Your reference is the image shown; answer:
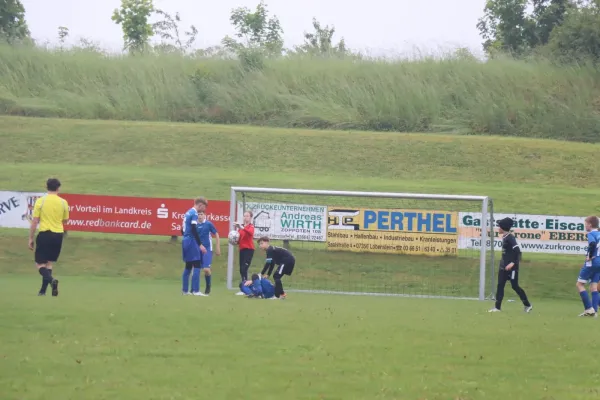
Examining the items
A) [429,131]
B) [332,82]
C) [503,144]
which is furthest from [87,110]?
[503,144]

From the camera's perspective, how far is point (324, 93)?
1845 inches

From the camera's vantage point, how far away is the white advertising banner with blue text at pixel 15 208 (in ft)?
79.0

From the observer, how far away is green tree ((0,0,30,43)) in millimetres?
60219

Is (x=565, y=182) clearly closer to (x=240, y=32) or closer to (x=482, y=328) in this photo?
(x=482, y=328)

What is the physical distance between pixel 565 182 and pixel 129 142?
17734 mm

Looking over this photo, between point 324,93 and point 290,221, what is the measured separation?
25376 mm

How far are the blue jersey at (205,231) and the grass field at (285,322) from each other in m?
1.35

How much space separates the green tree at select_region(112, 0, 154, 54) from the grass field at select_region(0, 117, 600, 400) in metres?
28.0

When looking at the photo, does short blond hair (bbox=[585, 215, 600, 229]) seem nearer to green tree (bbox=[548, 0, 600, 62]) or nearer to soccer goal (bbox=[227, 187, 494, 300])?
soccer goal (bbox=[227, 187, 494, 300])

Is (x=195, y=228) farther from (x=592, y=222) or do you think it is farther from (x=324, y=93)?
(x=324, y=93)

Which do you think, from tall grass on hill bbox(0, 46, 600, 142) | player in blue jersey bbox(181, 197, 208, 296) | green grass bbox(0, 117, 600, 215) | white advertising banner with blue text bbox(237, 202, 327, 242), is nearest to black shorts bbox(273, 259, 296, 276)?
player in blue jersey bbox(181, 197, 208, 296)

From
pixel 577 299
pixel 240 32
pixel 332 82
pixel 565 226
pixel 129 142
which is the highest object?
pixel 240 32

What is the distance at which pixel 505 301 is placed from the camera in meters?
19.6

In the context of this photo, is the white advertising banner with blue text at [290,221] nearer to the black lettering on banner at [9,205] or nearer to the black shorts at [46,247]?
the black lettering on banner at [9,205]
